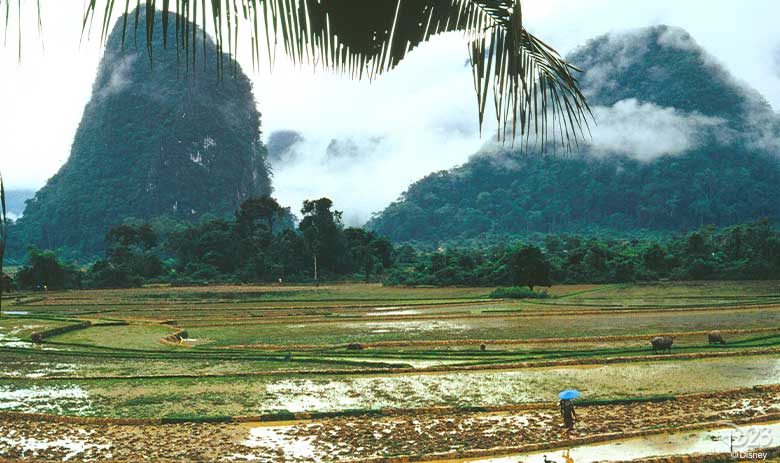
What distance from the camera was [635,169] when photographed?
73562 mm

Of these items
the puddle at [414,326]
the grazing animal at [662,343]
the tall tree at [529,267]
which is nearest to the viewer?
the grazing animal at [662,343]

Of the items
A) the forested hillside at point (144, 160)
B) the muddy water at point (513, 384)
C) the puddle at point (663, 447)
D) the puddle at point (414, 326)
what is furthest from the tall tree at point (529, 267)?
the forested hillside at point (144, 160)

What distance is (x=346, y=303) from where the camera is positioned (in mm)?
29078

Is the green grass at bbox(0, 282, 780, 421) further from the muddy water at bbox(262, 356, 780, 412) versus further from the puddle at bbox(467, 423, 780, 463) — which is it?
the puddle at bbox(467, 423, 780, 463)

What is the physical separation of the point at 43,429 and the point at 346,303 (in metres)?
Answer: 21.5

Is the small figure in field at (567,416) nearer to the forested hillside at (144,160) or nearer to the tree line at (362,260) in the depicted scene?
the tree line at (362,260)

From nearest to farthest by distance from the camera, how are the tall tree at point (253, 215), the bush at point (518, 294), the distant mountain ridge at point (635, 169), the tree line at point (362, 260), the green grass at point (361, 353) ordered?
the green grass at point (361, 353) → the bush at point (518, 294) → the tree line at point (362, 260) → the tall tree at point (253, 215) → the distant mountain ridge at point (635, 169)

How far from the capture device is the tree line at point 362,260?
3500cm

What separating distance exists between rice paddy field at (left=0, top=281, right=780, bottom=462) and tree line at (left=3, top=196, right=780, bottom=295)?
516 inches

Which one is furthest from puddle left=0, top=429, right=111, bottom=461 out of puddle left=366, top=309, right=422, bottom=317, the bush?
the bush

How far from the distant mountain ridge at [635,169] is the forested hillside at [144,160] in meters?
23.8

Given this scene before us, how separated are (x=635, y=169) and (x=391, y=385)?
69.8 m

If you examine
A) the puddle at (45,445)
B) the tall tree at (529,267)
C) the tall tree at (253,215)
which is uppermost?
the tall tree at (253,215)

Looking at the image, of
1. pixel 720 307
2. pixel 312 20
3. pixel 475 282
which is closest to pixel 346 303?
pixel 475 282
